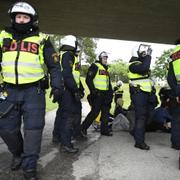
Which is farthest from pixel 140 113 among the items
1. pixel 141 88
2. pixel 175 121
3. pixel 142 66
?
pixel 175 121

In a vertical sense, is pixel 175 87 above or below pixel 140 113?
above

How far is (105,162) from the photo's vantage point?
595 cm

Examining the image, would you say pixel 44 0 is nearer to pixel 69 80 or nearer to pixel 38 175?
pixel 69 80

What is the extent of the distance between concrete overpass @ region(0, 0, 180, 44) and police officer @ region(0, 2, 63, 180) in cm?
553

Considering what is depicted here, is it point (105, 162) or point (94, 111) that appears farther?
point (94, 111)

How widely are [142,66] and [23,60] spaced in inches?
116

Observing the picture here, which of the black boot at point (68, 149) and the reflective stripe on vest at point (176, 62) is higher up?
the reflective stripe on vest at point (176, 62)

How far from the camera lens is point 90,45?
212 ft

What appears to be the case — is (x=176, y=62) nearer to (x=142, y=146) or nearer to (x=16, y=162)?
(x=142, y=146)

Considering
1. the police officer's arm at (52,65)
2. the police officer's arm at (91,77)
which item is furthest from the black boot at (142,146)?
the police officer's arm at (52,65)

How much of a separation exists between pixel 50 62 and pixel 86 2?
592 cm

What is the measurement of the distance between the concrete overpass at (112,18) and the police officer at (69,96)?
381 centimetres

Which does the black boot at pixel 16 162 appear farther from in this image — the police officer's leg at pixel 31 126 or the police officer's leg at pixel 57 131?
Result: the police officer's leg at pixel 57 131

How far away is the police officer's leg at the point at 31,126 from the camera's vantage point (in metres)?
4.79
